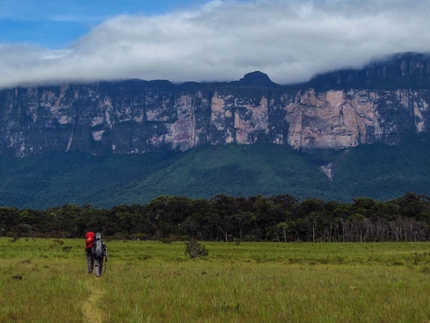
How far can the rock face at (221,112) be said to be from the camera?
173 m

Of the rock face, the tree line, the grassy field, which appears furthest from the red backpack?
the rock face

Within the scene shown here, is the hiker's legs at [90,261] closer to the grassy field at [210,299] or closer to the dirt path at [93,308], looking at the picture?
the grassy field at [210,299]

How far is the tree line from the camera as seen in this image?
63.6 metres

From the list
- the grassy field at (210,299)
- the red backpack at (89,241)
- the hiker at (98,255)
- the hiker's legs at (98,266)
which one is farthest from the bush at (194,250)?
the grassy field at (210,299)

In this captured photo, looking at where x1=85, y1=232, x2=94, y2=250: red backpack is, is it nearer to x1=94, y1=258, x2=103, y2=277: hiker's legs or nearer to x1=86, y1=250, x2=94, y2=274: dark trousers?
x1=86, y1=250, x2=94, y2=274: dark trousers

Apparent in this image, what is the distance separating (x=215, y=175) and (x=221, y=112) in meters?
36.5

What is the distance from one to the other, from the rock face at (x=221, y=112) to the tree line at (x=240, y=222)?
97.9m

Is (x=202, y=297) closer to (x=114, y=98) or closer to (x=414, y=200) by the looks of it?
(x=414, y=200)

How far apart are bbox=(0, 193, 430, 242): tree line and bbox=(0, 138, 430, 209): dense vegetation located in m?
56.5

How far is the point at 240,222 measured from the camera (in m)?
66.0

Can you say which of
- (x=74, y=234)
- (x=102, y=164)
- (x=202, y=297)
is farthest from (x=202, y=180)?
(x=202, y=297)

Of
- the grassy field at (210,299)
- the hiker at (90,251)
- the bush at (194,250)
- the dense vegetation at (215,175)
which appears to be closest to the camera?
the grassy field at (210,299)

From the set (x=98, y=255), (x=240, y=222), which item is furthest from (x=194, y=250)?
(x=240, y=222)

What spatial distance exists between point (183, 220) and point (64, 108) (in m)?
130
